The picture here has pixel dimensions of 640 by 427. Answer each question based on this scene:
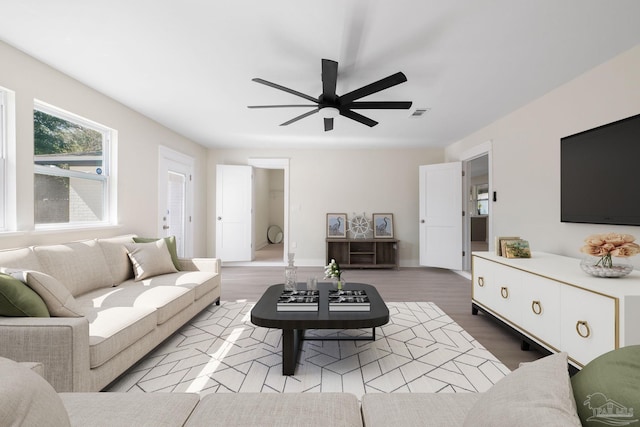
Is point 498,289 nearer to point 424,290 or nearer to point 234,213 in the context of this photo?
point 424,290

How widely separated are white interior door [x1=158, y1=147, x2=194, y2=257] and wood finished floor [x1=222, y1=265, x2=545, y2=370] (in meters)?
1.03

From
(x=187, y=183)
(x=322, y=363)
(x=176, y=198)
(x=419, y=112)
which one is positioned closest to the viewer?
(x=322, y=363)

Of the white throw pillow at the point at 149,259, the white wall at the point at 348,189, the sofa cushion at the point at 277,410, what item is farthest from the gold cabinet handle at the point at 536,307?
the white wall at the point at 348,189

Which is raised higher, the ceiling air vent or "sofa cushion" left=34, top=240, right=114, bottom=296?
the ceiling air vent

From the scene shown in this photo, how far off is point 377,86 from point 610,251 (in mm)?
1979

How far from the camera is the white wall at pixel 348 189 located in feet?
21.3

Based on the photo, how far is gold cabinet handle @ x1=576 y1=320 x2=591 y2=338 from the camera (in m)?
1.96

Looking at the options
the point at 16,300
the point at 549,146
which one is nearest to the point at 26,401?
the point at 16,300

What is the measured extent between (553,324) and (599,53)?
2.18m

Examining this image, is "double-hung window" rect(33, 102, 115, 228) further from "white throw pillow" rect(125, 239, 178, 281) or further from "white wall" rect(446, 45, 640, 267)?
"white wall" rect(446, 45, 640, 267)

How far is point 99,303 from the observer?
7.91 ft

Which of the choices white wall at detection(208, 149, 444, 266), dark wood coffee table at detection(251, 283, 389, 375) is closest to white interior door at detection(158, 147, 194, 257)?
white wall at detection(208, 149, 444, 266)

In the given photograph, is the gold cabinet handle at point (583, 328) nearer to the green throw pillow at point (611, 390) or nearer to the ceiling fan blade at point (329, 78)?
the green throw pillow at point (611, 390)

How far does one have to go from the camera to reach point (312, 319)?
86.7 inches
